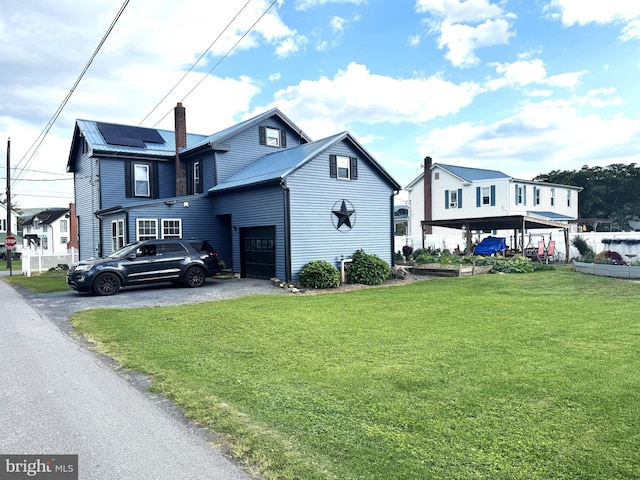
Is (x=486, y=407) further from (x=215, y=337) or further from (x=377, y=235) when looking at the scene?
(x=377, y=235)

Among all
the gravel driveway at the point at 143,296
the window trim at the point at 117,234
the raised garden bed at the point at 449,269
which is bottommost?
the gravel driveway at the point at 143,296

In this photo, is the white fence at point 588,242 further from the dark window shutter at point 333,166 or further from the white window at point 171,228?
the white window at point 171,228

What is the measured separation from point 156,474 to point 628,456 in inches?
145

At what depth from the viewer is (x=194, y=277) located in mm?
16531

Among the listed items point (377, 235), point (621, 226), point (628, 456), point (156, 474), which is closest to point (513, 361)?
point (628, 456)

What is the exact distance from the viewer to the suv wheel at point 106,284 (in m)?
14.6

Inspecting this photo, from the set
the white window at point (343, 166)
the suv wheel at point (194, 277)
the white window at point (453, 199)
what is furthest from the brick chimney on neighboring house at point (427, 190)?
the suv wheel at point (194, 277)

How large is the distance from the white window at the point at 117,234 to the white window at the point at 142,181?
2939mm

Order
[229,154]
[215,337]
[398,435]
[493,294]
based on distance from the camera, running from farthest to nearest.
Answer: [229,154] < [493,294] < [215,337] < [398,435]

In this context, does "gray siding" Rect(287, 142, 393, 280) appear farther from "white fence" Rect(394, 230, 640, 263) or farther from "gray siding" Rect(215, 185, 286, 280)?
"white fence" Rect(394, 230, 640, 263)

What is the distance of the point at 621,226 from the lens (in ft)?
181

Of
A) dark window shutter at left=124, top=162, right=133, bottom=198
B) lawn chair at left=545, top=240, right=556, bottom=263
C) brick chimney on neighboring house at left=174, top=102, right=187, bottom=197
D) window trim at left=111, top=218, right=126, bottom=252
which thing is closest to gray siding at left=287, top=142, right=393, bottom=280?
window trim at left=111, top=218, right=126, bottom=252

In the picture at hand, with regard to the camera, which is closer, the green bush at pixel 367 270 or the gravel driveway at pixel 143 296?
the gravel driveway at pixel 143 296

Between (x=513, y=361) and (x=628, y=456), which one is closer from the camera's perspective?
(x=628, y=456)
